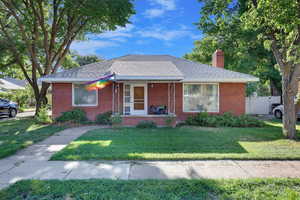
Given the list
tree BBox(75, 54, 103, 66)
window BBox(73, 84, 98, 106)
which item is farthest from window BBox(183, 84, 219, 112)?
tree BBox(75, 54, 103, 66)

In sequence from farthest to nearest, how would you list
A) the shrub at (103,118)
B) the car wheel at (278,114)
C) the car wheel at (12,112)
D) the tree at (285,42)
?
the car wheel at (12,112) → the car wheel at (278,114) → the shrub at (103,118) → the tree at (285,42)

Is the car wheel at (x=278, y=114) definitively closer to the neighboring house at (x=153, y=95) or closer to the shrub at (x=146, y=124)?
the neighboring house at (x=153, y=95)

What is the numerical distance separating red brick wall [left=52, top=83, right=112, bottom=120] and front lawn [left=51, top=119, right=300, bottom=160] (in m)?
3.83

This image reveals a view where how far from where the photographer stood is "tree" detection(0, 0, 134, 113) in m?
12.0

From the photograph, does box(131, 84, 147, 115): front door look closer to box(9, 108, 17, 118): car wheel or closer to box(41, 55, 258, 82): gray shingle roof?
box(41, 55, 258, 82): gray shingle roof

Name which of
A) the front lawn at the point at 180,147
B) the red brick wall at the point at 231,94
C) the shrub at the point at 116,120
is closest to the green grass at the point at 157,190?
the front lawn at the point at 180,147

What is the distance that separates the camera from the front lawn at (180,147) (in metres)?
5.05

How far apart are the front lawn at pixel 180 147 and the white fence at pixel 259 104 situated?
356 inches

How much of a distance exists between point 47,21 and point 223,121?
1731cm

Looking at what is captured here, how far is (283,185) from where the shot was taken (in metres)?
3.46

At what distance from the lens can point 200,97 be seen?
11438 millimetres

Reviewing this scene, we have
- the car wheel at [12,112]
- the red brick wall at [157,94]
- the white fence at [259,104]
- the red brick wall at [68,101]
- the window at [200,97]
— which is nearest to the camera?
the red brick wall at [68,101]

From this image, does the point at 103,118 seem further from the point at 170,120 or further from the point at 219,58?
the point at 219,58

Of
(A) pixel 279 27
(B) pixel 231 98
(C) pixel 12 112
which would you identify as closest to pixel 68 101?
(C) pixel 12 112
